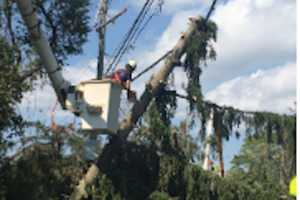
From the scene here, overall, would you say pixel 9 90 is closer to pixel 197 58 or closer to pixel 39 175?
pixel 39 175

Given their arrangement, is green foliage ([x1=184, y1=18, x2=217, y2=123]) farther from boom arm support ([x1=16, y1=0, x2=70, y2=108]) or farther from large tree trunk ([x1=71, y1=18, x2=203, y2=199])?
boom arm support ([x1=16, y1=0, x2=70, y2=108])

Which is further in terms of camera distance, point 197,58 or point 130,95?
point 197,58

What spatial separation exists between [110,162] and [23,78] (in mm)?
2157

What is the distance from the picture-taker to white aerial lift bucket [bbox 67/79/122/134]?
7.42m

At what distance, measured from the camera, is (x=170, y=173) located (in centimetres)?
979

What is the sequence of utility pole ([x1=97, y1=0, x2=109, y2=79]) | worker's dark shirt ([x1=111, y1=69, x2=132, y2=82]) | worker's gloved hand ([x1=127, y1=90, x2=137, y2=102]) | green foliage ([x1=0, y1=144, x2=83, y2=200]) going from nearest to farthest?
worker's dark shirt ([x1=111, y1=69, x2=132, y2=82]) → worker's gloved hand ([x1=127, y1=90, x2=137, y2=102]) → green foliage ([x1=0, y1=144, x2=83, y2=200]) → utility pole ([x1=97, y1=0, x2=109, y2=79])

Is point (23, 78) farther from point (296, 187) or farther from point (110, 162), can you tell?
point (296, 187)

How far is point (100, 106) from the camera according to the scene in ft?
24.6

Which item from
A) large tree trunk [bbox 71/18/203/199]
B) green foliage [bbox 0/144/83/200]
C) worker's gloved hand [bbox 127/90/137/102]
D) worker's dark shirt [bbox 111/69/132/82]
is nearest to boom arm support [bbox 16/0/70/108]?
worker's dark shirt [bbox 111/69/132/82]

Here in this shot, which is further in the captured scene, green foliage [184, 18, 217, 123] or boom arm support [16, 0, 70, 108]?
green foliage [184, 18, 217, 123]

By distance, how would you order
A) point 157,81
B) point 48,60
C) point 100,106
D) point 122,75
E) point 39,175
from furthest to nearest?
point 157,81
point 39,175
point 48,60
point 122,75
point 100,106

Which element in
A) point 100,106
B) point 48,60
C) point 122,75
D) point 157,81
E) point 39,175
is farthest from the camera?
point 157,81

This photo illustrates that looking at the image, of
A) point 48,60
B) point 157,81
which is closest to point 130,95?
point 48,60

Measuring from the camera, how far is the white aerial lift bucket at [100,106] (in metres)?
7.42
